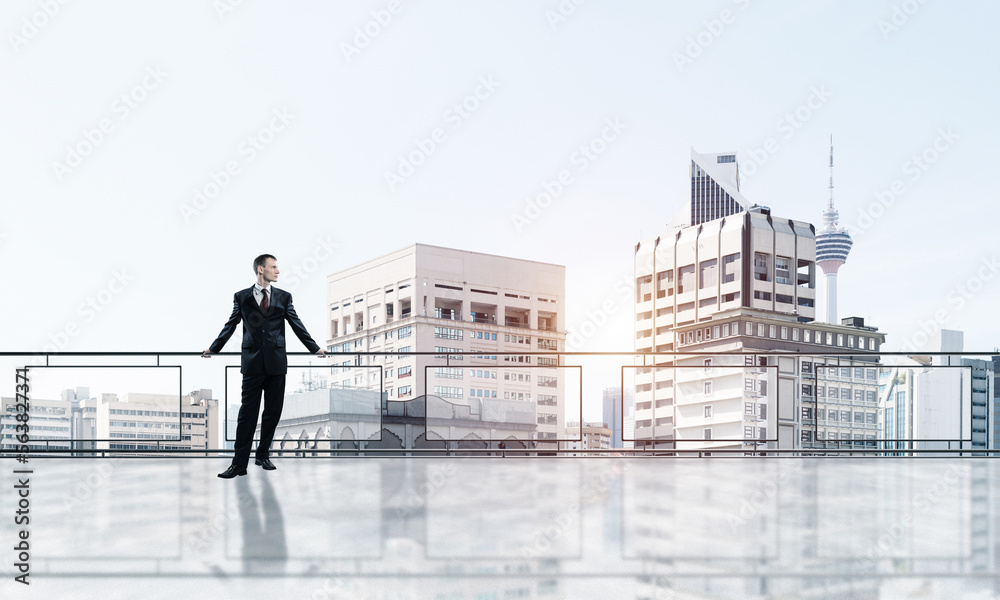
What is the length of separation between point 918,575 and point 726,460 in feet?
18.0

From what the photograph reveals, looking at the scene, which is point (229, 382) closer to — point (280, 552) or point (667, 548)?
point (280, 552)

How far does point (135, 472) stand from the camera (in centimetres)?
952

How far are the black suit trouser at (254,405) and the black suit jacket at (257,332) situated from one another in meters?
0.09

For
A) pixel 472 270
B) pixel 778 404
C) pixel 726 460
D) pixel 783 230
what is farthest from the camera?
pixel 783 230

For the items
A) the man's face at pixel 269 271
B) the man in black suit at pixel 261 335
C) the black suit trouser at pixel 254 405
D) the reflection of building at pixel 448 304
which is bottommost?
the black suit trouser at pixel 254 405

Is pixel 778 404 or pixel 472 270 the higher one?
pixel 472 270

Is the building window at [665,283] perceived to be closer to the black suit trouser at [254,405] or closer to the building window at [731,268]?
the building window at [731,268]

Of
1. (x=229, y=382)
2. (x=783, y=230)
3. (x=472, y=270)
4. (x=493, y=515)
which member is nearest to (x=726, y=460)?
(x=493, y=515)

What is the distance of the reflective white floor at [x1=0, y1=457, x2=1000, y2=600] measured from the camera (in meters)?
5.29

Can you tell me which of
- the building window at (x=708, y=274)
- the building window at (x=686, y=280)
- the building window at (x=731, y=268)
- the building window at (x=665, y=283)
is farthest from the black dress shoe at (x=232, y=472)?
the building window at (x=665, y=283)

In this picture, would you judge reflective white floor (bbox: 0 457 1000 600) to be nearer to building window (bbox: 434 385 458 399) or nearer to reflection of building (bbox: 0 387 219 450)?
reflection of building (bbox: 0 387 219 450)

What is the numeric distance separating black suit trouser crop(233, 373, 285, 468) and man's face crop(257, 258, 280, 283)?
810 millimetres

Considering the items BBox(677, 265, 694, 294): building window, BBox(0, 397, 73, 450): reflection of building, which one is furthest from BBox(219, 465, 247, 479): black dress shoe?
BBox(677, 265, 694, 294): building window

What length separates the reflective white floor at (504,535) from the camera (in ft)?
17.4
